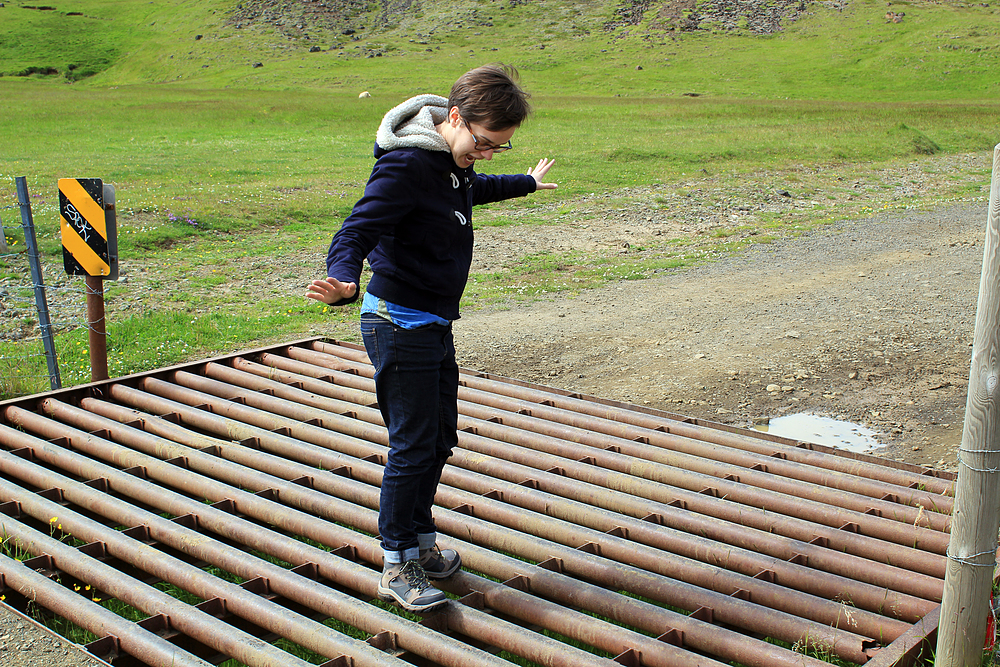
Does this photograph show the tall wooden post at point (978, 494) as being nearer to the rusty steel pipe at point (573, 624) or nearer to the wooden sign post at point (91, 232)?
the rusty steel pipe at point (573, 624)

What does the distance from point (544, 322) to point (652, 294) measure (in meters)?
1.43

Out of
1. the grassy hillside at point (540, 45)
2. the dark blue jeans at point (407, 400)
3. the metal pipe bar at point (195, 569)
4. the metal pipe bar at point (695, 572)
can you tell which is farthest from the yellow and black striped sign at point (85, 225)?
the grassy hillside at point (540, 45)

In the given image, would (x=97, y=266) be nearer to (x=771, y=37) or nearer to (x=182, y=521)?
(x=182, y=521)

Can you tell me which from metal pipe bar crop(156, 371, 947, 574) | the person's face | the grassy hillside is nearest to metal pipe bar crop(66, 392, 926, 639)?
metal pipe bar crop(156, 371, 947, 574)

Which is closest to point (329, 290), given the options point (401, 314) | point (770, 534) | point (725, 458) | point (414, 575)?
point (401, 314)

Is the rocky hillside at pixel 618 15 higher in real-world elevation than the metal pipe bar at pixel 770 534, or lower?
lower

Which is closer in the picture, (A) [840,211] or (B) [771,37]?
(A) [840,211]

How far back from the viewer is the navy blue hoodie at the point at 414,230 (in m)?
2.43

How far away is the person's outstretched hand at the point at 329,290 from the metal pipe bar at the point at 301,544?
1.04m

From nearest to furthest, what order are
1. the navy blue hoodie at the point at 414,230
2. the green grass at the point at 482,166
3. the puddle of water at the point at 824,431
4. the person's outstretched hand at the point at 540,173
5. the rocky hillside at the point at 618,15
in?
1. the navy blue hoodie at the point at 414,230
2. the person's outstretched hand at the point at 540,173
3. the puddle of water at the point at 824,431
4. the green grass at the point at 482,166
5. the rocky hillside at the point at 618,15

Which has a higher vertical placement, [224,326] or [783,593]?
[783,593]

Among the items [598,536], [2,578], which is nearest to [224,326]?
[2,578]

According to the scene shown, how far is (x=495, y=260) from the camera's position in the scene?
10031 mm

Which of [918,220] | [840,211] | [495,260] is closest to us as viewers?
[495,260]
